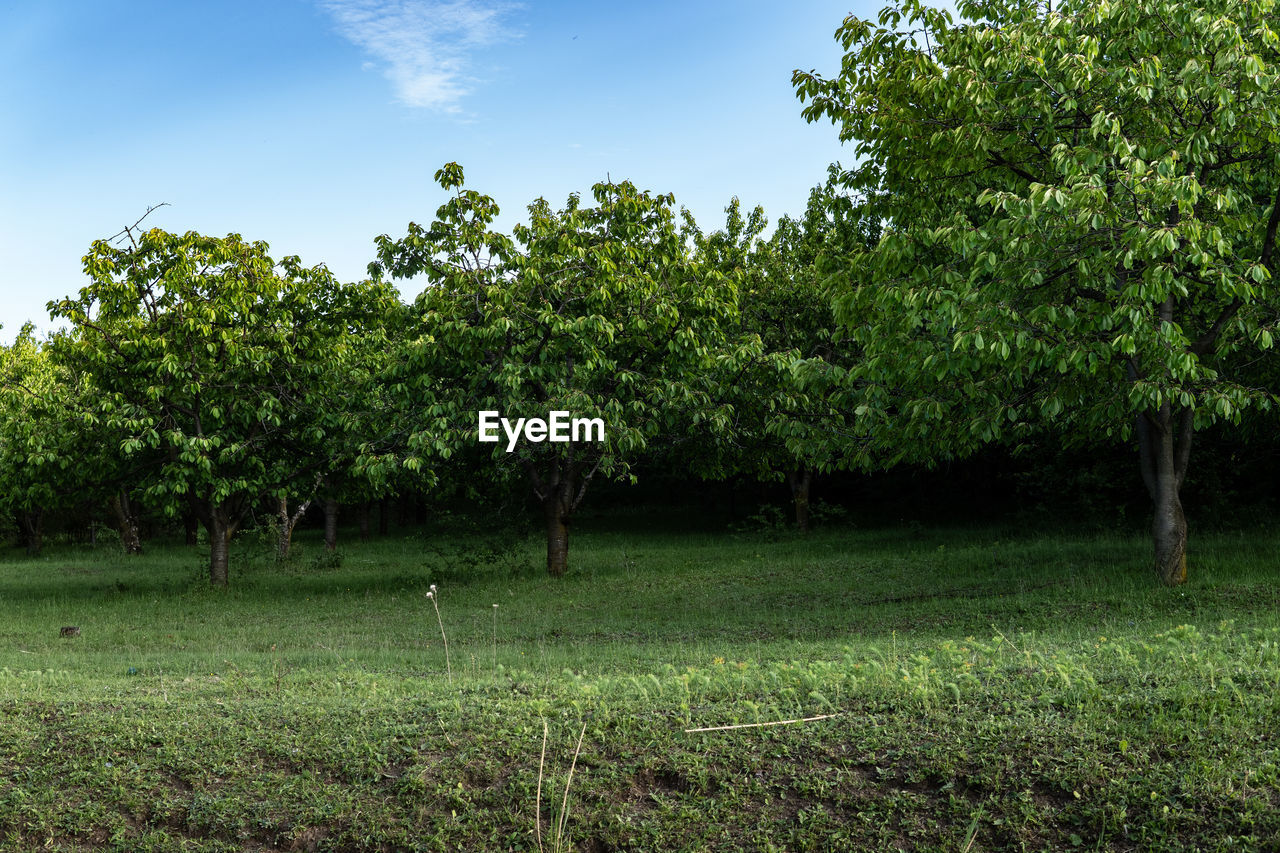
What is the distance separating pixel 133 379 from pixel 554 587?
9236mm

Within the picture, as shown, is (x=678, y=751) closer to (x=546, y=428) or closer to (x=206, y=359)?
(x=546, y=428)

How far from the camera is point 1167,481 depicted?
12742mm

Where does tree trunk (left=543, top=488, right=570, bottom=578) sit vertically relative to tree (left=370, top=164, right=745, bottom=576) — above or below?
below

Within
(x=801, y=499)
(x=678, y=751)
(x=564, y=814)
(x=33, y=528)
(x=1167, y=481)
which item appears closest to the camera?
(x=564, y=814)

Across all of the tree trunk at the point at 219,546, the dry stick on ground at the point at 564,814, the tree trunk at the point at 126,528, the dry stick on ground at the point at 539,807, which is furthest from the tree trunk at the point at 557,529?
the tree trunk at the point at 126,528

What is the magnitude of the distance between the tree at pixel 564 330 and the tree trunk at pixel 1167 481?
7136 mm

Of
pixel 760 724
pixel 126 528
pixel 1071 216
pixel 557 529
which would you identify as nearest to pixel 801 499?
pixel 557 529

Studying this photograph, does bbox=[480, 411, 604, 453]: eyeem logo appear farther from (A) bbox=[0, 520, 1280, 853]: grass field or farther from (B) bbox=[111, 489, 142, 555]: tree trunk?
(B) bbox=[111, 489, 142, 555]: tree trunk

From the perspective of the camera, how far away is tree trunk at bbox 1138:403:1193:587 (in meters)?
12.7

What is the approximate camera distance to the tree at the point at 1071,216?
988 centimetres

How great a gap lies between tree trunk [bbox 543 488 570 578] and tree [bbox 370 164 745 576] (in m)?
0.37

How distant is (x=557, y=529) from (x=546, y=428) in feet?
11.1

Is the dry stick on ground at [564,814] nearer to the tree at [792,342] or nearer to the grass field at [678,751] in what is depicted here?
the grass field at [678,751]

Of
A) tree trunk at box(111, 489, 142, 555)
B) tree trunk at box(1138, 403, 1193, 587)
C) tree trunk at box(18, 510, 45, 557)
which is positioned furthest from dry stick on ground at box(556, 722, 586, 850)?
tree trunk at box(18, 510, 45, 557)
